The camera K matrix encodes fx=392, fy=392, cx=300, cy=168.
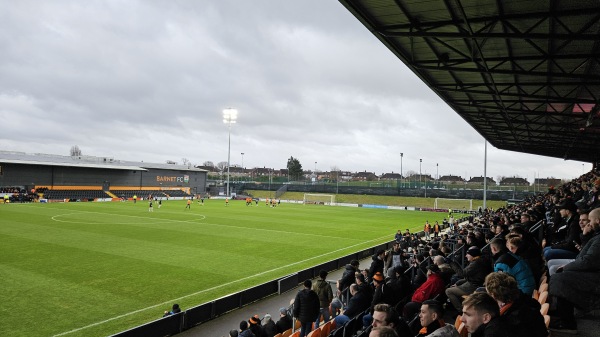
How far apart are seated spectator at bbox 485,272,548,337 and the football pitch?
10256mm

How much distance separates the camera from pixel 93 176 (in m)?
64.9

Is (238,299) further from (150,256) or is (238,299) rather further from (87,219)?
(87,219)

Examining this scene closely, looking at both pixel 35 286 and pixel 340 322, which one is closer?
pixel 340 322

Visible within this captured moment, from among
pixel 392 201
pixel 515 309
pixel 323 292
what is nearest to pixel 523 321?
pixel 515 309

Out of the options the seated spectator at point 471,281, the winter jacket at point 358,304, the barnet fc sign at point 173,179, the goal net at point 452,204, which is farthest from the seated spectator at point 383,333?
the barnet fc sign at point 173,179

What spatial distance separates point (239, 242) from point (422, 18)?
1831 cm

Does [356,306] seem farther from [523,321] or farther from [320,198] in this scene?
[320,198]

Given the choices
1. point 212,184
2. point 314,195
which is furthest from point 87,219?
point 212,184

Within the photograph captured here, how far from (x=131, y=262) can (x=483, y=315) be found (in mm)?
18360

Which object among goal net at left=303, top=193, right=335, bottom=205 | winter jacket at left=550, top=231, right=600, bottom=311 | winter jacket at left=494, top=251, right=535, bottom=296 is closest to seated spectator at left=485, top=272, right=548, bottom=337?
winter jacket at left=550, top=231, right=600, bottom=311

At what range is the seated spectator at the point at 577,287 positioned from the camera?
4.30m

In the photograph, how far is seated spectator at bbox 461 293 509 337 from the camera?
312 centimetres

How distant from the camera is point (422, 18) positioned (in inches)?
404

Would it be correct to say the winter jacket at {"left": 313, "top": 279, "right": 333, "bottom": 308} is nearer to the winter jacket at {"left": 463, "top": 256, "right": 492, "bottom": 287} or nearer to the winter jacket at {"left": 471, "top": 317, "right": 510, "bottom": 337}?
the winter jacket at {"left": 463, "top": 256, "right": 492, "bottom": 287}
